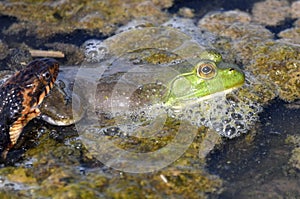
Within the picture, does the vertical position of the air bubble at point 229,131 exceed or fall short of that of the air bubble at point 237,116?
it falls short

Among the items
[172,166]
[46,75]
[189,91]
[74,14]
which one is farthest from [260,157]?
[74,14]

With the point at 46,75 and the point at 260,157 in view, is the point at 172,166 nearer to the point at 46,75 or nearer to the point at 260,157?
the point at 260,157

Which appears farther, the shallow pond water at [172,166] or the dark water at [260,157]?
the dark water at [260,157]

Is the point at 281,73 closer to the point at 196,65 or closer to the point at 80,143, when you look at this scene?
the point at 196,65

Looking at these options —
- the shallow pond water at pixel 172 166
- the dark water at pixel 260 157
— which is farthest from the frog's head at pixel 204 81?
the dark water at pixel 260 157

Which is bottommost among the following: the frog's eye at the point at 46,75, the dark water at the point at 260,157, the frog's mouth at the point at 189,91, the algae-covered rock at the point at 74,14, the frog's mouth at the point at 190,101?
the dark water at the point at 260,157

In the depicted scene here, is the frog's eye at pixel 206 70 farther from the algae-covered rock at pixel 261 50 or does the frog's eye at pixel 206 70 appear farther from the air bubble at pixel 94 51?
the air bubble at pixel 94 51

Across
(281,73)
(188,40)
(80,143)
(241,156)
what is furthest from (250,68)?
(80,143)
